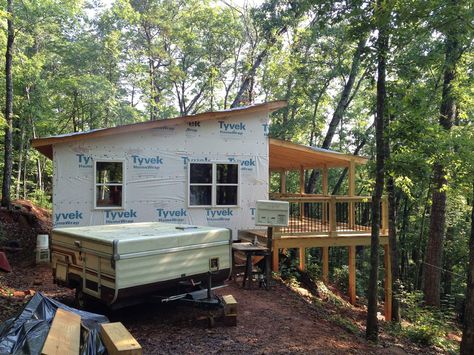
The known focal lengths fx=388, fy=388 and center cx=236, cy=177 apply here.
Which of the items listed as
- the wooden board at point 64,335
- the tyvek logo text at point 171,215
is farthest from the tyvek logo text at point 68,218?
the wooden board at point 64,335

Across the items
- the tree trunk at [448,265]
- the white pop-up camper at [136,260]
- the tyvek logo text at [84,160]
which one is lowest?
the tree trunk at [448,265]

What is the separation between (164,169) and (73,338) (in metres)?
6.68

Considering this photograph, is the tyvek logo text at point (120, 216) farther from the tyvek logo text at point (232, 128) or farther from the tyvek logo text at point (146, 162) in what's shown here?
the tyvek logo text at point (232, 128)

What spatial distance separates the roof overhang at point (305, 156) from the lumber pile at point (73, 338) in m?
7.95

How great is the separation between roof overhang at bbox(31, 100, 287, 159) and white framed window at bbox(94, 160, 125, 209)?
2.48ft

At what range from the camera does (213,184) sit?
10.7 meters

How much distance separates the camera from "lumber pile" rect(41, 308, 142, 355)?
354 centimetres

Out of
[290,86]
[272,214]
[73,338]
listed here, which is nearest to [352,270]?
[272,214]

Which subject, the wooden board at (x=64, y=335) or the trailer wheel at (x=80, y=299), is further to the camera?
the trailer wheel at (x=80, y=299)

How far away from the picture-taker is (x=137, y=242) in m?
5.13

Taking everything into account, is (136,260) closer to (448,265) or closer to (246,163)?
(246,163)

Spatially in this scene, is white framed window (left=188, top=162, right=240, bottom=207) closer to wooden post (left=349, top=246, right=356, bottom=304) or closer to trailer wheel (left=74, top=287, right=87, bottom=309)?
wooden post (left=349, top=246, right=356, bottom=304)

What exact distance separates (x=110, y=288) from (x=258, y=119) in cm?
726

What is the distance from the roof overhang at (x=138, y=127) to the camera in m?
9.03
